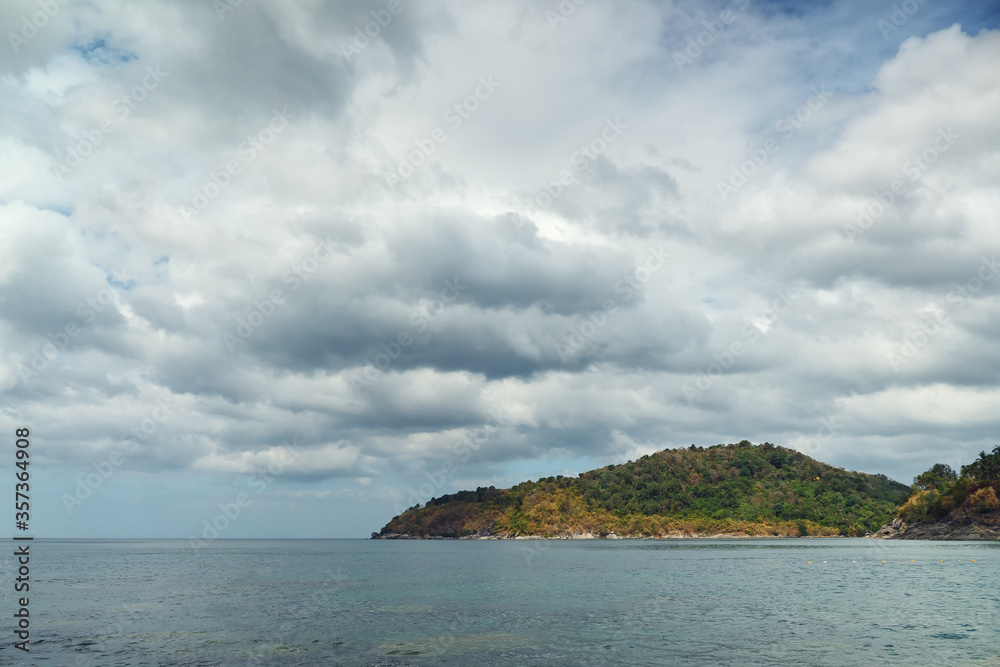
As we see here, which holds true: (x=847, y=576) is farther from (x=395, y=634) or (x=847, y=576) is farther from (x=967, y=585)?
(x=395, y=634)

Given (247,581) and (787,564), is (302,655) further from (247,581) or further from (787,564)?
(787,564)

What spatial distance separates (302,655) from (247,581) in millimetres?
74018

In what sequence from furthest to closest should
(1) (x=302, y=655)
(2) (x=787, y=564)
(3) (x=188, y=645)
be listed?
(2) (x=787, y=564) → (3) (x=188, y=645) → (1) (x=302, y=655)

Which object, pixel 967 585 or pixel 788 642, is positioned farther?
pixel 967 585

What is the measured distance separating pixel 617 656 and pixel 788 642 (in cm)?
1391

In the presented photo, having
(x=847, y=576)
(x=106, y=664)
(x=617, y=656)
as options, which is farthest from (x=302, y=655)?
(x=847, y=576)

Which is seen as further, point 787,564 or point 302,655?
point 787,564

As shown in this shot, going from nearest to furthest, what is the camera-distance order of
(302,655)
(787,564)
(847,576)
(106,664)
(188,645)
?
(106,664), (302,655), (188,645), (847,576), (787,564)

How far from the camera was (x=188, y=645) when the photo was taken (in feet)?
161

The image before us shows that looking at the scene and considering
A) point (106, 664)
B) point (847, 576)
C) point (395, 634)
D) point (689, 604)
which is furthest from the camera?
point (847, 576)

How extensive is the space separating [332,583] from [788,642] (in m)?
77.4

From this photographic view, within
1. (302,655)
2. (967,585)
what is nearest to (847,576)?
(967,585)

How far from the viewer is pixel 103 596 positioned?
8325 centimetres

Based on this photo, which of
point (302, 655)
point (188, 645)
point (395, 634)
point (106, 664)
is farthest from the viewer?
point (395, 634)
